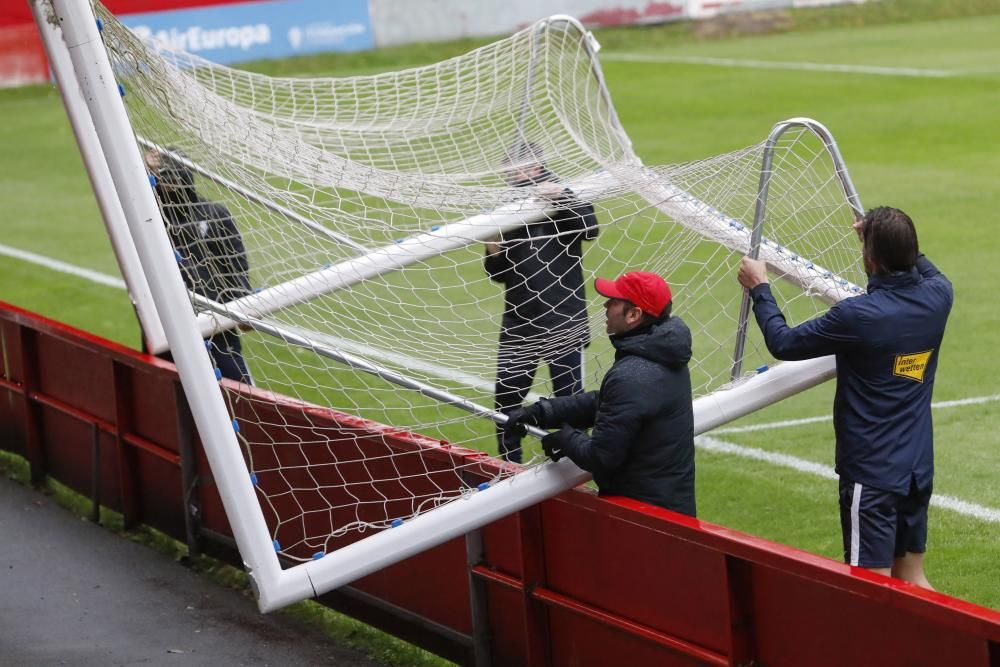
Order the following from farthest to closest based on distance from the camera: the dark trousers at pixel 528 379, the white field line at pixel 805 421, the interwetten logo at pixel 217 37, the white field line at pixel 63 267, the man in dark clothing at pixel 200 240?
the interwetten logo at pixel 217 37, the white field line at pixel 63 267, the white field line at pixel 805 421, the dark trousers at pixel 528 379, the man in dark clothing at pixel 200 240

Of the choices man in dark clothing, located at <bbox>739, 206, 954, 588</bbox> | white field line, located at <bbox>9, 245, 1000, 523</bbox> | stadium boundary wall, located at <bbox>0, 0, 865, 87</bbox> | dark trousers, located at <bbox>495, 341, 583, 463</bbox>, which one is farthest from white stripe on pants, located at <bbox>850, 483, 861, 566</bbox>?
stadium boundary wall, located at <bbox>0, 0, 865, 87</bbox>

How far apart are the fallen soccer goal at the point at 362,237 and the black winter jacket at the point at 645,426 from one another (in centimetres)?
21

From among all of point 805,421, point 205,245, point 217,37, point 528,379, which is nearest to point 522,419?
point 205,245

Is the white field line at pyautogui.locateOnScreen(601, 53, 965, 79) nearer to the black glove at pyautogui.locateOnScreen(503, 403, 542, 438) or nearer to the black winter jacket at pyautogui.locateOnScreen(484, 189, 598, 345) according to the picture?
the black winter jacket at pyautogui.locateOnScreen(484, 189, 598, 345)

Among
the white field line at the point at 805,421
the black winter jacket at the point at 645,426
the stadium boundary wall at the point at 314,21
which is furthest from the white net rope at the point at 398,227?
the stadium boundary wall at the point at 314,21

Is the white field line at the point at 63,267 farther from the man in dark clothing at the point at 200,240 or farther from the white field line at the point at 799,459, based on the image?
the white field line at the point at 799,459

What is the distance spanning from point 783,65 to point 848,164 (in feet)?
26.1

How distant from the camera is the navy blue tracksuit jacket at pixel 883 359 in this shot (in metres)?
5.23

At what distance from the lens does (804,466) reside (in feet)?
27.2

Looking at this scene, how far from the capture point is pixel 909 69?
22.9 m

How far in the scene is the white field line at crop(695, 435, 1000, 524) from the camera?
7414mm

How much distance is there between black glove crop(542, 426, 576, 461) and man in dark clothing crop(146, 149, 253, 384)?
132cm

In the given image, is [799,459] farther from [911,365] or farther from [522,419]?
[522,419]

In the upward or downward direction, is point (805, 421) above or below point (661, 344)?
below
